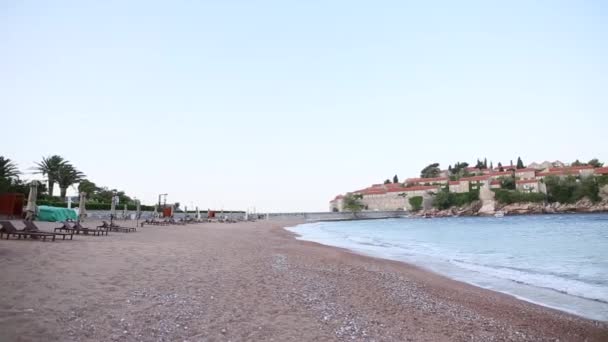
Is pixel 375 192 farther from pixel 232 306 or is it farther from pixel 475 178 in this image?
pixel 232 306

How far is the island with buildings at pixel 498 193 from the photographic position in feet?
436

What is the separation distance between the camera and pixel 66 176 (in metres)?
62.8

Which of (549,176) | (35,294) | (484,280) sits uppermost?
(549,176)

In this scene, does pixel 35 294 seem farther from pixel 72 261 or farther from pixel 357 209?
pixel 357 209

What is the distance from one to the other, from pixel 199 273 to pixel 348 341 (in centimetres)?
587

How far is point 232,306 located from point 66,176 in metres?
66.0

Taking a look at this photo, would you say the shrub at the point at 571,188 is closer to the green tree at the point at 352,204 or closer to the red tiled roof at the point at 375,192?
the red tiled roof at the point at 375,192

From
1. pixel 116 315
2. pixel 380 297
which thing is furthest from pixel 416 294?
pixel 116 315

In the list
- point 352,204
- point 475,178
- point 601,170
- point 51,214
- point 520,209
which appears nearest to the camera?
point 51,214

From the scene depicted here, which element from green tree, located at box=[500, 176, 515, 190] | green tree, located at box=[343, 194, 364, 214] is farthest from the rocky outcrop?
green tree, located at box=[343, 194, 364, 214]

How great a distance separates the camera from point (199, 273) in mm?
10789

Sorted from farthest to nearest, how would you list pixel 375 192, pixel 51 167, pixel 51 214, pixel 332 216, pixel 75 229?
pixel 375 192, pixel 332 216, pixel 51 167, pixel 51 214, pixel 75 229

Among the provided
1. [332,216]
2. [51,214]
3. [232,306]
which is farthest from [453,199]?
[232,306]

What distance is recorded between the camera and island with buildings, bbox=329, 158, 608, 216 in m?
133
